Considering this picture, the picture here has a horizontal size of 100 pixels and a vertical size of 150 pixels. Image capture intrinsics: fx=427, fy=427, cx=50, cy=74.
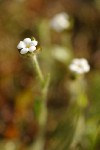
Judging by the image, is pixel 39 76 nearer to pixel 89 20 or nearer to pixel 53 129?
pixel 53 129

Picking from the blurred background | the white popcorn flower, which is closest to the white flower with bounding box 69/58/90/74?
the blurred background

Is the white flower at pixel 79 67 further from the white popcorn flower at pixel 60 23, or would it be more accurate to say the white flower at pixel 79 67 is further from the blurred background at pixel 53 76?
the white popcorn flower at pixel 60 23

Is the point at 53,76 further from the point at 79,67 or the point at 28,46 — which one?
the point at 28,46

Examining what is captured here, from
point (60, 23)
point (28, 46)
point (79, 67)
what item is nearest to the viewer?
point (28, 46)

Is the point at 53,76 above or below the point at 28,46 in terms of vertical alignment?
above

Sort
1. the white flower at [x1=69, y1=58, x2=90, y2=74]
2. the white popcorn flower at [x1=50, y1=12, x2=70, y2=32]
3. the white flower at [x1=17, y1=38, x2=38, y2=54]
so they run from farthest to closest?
the white popcorn flower at [x1=50, y1=12, x2=70, y2=32] → the white flower at [x1=69, y1=58, x2=90, y2=74] → the white flower at [x1=17, y1=38, x2=38, y2=54]

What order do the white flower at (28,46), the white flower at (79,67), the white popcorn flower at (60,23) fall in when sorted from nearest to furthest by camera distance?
1. the white flower at (28,46)
2. the white flower at (79,67)
3. the white popcorn flower at (60,23)

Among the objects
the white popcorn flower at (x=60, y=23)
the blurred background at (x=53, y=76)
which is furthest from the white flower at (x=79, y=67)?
the white popcorn flower at (x=60, y=23)

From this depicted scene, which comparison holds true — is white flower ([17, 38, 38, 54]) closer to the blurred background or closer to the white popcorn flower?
the blurred background

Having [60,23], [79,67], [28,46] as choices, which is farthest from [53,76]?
[28,46]
